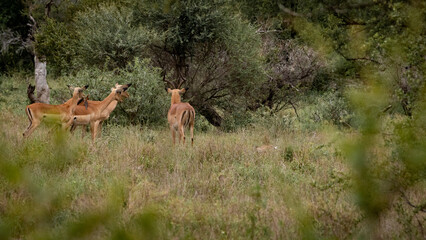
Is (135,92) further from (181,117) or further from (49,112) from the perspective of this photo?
(49,112)

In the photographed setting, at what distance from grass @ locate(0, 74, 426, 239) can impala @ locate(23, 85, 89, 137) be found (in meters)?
1.42

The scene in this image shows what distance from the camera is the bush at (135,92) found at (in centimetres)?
1279

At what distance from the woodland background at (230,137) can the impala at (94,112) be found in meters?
0.66

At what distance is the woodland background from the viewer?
7.67 ft

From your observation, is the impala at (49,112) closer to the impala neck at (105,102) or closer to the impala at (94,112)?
the impala at (94,112)

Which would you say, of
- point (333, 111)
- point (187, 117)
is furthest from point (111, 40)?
point (333, 111)

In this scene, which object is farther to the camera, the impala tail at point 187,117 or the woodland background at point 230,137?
the impala tail at point 187,117

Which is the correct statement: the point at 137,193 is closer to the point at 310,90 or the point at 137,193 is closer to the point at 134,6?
the point at 134,6

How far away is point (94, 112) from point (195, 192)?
221 inches

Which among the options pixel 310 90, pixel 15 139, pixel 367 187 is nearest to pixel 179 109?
pixel 15 139

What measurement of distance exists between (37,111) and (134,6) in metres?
6.51

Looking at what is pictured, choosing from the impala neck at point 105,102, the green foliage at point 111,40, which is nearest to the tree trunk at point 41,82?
the green foliage at point 111,40

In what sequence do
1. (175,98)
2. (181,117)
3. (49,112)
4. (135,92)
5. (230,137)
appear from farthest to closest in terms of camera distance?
(135,92)
(175,98)
(230,137)
(181,117)
(49,112)

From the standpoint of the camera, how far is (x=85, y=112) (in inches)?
417
